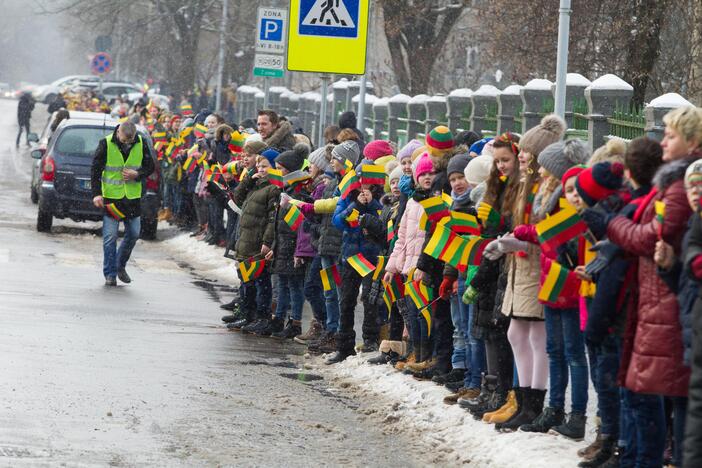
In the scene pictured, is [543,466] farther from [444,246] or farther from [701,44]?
[701,44]

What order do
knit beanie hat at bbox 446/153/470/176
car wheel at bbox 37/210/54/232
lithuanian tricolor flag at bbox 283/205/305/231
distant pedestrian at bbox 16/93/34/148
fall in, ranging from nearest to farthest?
knit beanie hat at bbox 446/153/470/176 < lithuanian tricolor flag at bbox 283/205/305/231 < car wheel at bbox 37/210/54/232 < distant pedestrian at bbox 16/93/34/148

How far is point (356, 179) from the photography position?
41.0 feet

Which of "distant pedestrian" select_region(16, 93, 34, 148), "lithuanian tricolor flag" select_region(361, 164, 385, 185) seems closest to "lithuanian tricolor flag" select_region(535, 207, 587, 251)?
"lithuanian tricolor flag" select_region(361, 164, 385, 185)

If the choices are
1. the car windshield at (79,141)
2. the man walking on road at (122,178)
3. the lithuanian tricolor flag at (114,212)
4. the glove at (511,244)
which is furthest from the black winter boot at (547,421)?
the car windshield at (79,141)

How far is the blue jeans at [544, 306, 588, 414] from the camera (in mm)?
8594

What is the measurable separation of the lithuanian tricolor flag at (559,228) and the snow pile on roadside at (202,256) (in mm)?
10350

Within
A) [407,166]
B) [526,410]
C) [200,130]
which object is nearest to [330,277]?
[407,166]

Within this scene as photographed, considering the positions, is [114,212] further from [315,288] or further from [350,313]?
[350,313]

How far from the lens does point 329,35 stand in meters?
17.5

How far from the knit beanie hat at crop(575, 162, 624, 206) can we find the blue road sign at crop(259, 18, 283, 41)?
53.8ft

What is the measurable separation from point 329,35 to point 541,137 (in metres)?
8.71

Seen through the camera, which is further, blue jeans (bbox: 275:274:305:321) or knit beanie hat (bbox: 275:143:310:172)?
knit beanie hat (bbox: 275:143:310:172)

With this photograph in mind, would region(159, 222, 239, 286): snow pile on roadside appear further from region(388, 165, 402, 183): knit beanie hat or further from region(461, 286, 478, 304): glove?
region(461, 286, 478, 304): glove

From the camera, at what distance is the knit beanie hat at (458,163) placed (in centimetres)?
1026
